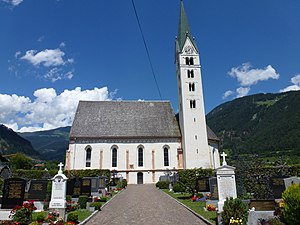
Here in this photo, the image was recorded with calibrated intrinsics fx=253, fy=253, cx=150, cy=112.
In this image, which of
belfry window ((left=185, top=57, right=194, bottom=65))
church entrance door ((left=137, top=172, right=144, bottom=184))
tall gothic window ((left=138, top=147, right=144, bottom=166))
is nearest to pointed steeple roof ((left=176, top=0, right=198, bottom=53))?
belfry window ((left=185, top=57, right=194, bottom=65))

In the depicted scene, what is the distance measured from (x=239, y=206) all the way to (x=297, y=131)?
369 feet

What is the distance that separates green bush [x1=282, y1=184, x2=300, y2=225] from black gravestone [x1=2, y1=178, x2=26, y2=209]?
13340 millimetres

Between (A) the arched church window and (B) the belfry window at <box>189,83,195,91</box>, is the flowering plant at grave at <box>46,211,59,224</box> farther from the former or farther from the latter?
(B) the belfry window at <box>189,83,195,91</box>

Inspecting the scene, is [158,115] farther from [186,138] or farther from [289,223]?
[289,223]

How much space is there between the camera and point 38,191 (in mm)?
17312

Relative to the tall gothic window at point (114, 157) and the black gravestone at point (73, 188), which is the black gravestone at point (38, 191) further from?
the tall gothic window at point (114, 157)

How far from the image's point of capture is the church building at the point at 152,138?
41750 mm

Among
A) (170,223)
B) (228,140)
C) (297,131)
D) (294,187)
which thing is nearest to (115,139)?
(170,223)

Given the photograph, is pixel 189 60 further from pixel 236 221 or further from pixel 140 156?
pixel 236 221

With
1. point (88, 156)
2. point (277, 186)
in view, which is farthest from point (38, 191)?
point (88, 156)

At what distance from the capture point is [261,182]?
735 inches

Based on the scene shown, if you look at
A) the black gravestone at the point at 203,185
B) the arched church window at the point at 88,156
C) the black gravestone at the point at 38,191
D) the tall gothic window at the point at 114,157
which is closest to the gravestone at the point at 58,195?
the black gravestone at the point at 38,191

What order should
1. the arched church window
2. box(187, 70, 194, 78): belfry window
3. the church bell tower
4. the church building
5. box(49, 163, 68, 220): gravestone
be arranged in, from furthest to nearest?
box(187, 70, 194, 78): belfry window
the arched church window
the church building
the church bell tower
box(49, 163, 68, 220): gravestone

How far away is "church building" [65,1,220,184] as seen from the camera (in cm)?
4175
